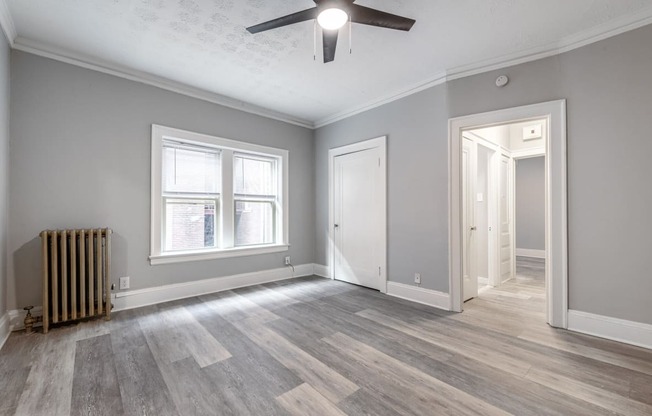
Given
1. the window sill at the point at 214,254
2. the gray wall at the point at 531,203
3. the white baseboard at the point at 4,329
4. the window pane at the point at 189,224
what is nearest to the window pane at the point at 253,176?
the window pane at the point at 189,224

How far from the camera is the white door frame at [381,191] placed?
153 inches

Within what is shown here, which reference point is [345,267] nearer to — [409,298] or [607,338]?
[409,298]

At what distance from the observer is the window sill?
3.44 meters

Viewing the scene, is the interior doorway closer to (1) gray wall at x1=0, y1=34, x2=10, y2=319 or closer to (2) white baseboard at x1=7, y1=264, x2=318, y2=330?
(2) white baseboard at x1=7, y1=264, x2=318, y2=330

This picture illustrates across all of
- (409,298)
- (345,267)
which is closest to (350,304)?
(409,298)

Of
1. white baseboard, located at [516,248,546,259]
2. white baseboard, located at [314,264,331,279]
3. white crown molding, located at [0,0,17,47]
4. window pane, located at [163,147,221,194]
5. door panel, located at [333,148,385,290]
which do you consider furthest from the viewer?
white baseboard, located at [516,248,546,259]

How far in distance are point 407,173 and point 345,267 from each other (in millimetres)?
1827

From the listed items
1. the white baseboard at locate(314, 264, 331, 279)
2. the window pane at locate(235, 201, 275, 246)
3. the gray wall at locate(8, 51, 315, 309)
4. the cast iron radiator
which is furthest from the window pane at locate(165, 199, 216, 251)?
the white baseboard at locate(314, 264, 331, 279)

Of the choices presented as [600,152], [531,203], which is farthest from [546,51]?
[531,203]

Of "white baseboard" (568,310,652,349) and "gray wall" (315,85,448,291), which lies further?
"gray wall" (315,85,448,291)

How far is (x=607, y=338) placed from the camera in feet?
7.95

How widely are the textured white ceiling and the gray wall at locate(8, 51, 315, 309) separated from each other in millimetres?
305

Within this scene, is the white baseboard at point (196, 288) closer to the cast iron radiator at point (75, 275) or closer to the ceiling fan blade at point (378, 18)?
the cast iron radiator at point (75, 275)

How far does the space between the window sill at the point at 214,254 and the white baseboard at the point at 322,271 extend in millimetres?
701
